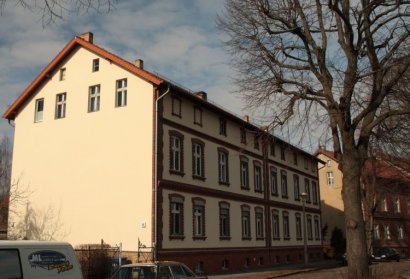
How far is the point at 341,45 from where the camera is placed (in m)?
18.0

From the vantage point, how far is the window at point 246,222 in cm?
3302

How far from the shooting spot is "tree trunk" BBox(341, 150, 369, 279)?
1634 cm

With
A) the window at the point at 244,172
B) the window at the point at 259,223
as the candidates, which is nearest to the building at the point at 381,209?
the window at the point at 259,223

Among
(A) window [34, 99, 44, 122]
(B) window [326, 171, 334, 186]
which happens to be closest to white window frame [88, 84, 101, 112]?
(A) window [34, 99, 44, 122]

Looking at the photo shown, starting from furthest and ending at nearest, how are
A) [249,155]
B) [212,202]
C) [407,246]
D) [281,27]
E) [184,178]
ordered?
[407,246], [249,155], [212,202], [184,178], [281,27]

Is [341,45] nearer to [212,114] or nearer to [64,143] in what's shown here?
[212,114]

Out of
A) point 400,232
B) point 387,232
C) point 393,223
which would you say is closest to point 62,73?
point 387,232

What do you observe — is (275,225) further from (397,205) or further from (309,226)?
(397,205)

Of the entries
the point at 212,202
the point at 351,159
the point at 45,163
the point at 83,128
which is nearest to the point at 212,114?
the point at 212,202

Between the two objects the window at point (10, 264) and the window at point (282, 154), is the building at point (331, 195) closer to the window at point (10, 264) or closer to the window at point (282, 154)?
the window at point (282, 154)

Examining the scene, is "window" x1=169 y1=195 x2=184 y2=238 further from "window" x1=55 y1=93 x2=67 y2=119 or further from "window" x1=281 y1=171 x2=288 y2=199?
"window" x1=281 y1=171 x2=288 y2=199

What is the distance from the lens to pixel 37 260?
31.2ft

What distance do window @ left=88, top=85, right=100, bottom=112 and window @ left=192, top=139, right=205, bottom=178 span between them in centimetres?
580

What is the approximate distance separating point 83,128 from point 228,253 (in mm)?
11497
